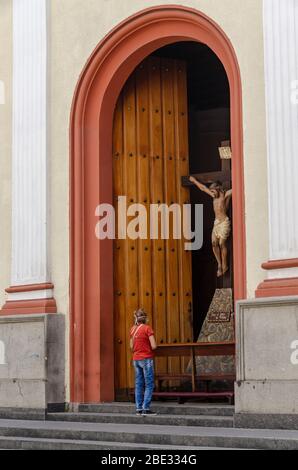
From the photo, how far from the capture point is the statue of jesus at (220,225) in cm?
1574

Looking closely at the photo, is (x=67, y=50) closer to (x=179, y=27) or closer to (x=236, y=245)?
(x=179, y=27)

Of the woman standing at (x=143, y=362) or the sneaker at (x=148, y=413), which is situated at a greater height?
the woman standing at (x=143, y=362)

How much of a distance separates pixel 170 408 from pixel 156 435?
204 centimetres

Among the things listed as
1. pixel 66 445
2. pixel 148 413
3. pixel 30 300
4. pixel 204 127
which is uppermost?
pixel 204 127

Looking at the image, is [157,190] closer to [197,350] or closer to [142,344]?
[197,350]

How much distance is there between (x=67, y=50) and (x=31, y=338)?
14.5 feet

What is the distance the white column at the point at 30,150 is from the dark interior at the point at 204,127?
194 cm

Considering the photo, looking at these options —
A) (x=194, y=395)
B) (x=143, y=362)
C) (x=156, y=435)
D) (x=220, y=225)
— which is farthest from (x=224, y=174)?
(x=156, y=435)

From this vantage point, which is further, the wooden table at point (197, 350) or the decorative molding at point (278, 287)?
the wooden table at point (197, 350)

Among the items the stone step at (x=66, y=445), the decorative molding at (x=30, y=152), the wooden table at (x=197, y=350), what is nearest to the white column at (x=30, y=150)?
the decorative molding at (x=30, y=152)

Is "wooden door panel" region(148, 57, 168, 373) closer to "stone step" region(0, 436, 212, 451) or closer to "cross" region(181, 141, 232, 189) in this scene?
"cross" region(181, 141, 232, 189)

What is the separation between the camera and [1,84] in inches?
680

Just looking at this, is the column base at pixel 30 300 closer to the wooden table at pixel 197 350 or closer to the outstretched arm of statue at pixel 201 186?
the wooden table at pixel 197 350

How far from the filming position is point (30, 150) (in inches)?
651
